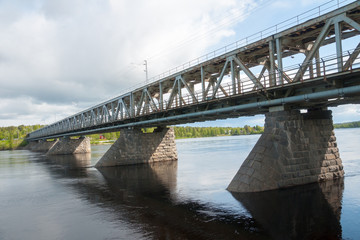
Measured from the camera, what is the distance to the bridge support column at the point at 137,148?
143ft

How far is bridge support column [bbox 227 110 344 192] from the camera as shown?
1928 centimetres

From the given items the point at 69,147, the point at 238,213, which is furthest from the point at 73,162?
the point at 238,213

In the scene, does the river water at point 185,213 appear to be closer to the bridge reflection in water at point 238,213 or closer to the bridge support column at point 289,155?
the bridge reflection in water at point 238,213

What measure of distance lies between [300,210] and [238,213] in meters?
3.70

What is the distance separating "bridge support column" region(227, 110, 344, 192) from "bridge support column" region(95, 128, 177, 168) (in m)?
25.2

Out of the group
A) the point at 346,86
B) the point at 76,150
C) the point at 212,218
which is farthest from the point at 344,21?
the point at 76,150

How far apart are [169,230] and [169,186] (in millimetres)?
12325

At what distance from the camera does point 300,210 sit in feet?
52.4

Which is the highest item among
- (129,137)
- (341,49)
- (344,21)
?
(344,21)

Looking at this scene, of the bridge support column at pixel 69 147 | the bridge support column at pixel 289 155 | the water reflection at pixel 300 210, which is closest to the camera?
the water reflection at pixel 300 210

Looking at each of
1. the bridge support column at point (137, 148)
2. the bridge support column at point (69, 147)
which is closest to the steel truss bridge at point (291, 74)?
the bridge support column at point (137, 148)

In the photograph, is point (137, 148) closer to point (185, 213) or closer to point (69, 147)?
point (185, 213)

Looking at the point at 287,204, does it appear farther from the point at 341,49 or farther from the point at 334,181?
the point at 341,49

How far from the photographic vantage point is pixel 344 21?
16438mm
